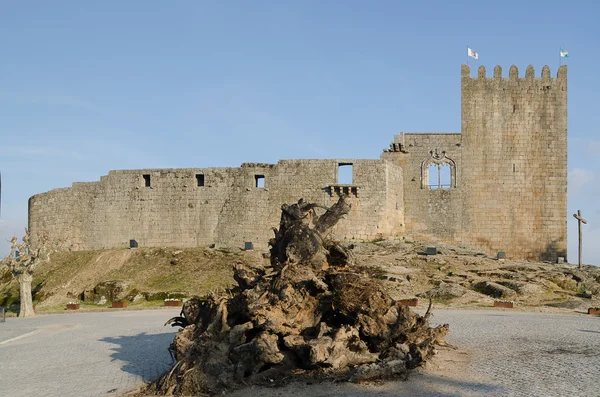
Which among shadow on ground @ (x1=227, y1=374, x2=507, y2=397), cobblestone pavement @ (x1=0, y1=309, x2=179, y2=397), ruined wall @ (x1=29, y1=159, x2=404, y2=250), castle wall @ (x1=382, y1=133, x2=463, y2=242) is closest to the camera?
shadow on ground @ (x1=227, y1=374, x2=507, y2=397)

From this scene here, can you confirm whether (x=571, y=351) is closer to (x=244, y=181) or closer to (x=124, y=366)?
(x=124, y=366)

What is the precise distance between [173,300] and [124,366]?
12245 millimetres

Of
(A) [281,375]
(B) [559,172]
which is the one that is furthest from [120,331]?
(B) [559,172]

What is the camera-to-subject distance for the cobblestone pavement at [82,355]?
12.3 m

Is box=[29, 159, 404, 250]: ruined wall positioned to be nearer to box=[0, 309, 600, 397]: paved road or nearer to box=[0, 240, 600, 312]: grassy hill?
box=[0, 240, 600, 312]: grassy hill

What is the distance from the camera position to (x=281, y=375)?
11258mm

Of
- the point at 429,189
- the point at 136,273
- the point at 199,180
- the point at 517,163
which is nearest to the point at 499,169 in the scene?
the point at 517,163

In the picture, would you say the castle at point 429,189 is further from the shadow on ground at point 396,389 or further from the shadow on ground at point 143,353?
the shadow on ground at point 396,389

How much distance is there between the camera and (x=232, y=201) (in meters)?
34.2

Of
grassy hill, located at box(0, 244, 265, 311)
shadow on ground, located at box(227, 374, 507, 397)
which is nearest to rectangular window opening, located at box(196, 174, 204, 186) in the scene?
grassy hill, located at box(0, 244, 265, 311)

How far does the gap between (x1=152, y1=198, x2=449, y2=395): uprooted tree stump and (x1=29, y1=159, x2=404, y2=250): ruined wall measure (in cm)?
2048

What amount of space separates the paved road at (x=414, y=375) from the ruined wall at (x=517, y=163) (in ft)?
47.4

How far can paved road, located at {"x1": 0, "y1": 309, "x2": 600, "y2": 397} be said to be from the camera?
10.6 m

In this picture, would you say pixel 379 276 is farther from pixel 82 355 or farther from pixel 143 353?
pixel 82 355
